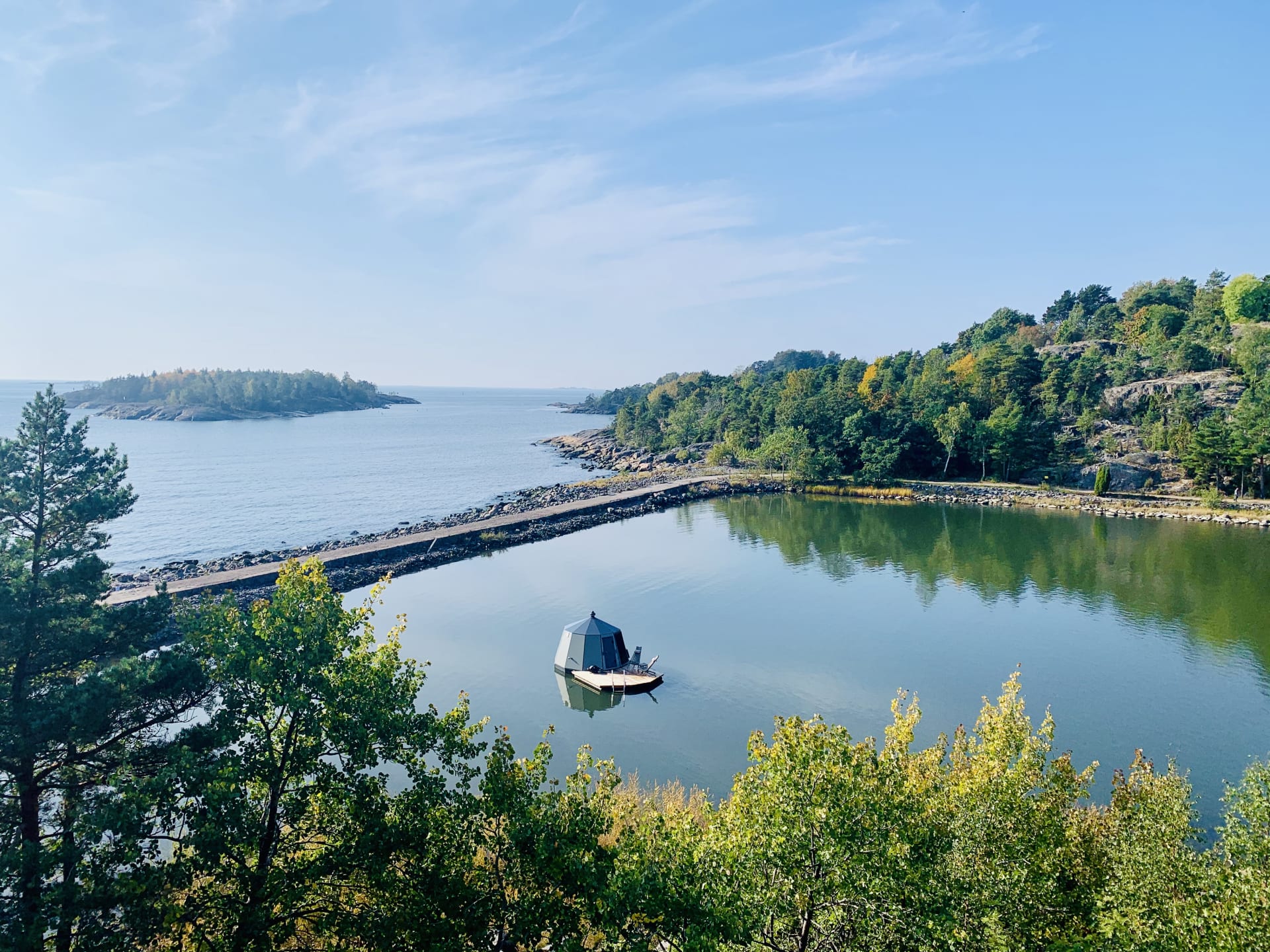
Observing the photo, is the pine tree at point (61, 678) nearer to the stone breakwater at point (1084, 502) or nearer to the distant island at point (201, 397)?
the stone breakwater at point (1084, 502)

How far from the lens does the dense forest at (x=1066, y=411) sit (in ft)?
198

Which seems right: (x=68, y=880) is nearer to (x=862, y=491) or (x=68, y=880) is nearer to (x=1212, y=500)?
(x=862, y=491)

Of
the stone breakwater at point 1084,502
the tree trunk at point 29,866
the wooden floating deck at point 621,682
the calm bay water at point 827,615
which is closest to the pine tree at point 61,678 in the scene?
the tree trunk at point 29,866

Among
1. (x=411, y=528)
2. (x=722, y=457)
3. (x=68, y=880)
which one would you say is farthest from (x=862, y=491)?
(x=68, y=880)

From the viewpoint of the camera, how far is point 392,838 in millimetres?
10117

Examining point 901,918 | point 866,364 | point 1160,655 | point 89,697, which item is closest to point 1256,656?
point 1160,655

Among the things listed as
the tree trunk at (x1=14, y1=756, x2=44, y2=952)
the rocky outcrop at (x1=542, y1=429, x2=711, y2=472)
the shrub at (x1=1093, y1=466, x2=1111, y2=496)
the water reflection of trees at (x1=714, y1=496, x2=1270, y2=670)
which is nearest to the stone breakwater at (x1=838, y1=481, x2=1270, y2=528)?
the shrub at (x1=1093, y1=466, x2=1111, y2=496)

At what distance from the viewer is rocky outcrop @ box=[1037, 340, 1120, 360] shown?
274 feet

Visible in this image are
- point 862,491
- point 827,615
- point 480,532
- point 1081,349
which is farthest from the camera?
point 1081,349

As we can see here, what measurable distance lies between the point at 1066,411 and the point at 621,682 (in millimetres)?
64766

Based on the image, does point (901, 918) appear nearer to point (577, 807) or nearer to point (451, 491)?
point (577, 807)

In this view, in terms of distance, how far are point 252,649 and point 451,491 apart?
206 feet

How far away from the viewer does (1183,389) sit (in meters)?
65.6

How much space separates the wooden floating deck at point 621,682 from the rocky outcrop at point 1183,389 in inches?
2532
